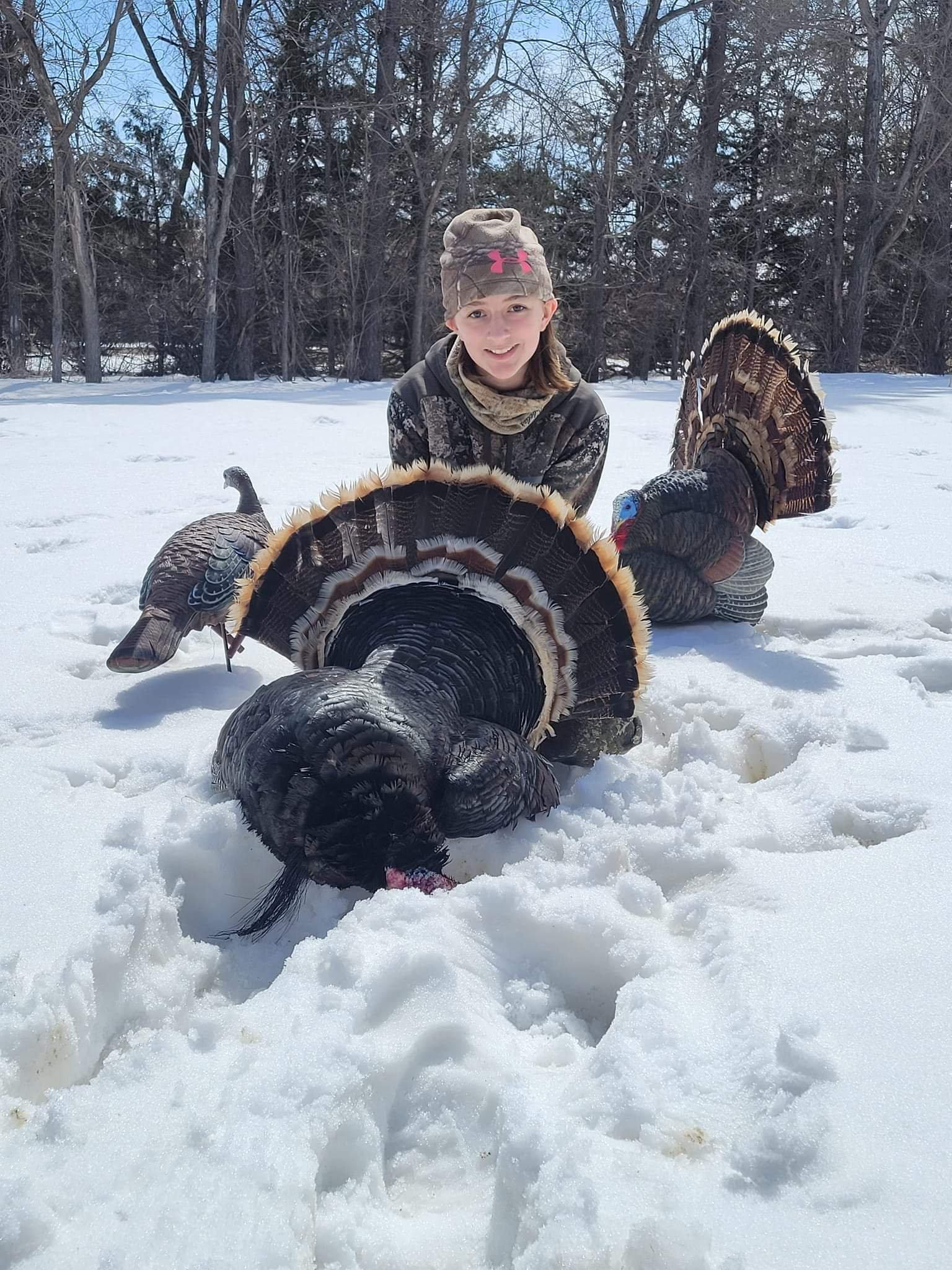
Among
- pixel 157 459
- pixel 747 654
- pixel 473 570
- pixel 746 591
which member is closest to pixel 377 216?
pixel 157 459

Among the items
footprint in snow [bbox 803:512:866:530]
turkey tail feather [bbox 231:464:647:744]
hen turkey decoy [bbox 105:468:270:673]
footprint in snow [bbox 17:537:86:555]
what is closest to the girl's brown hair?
turkey tail feather [bbox 231:464:647:744]

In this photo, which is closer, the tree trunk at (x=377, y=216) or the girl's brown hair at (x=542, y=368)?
the girl's brown hair at (x=542, y=368)

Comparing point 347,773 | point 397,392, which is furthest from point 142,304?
point 347,773

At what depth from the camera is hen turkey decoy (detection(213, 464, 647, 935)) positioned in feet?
6.16

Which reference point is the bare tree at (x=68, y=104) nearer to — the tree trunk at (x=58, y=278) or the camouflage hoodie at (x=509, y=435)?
the tree trunk at (x=58, y=278)

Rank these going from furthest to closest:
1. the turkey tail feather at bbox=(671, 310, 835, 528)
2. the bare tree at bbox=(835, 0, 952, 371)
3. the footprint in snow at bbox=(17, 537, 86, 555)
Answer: the bare tree at bbox=(835, 0, 952, 371) → the footprint in snow at bbox=(17, 537, 86, 555) → the turkey tail feather at bbox=(671, 310, 835, 528)

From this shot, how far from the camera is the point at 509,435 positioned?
8.52 feet

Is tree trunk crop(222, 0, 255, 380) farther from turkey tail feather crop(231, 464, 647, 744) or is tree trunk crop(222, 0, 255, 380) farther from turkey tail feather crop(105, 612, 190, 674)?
turkey tail feather crop(231, 464, 647, 744)

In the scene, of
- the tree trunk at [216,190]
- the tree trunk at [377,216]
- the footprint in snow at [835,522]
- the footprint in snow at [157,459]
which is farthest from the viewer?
the tree trunk at [377,216]

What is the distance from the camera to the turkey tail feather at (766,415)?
3.38 m

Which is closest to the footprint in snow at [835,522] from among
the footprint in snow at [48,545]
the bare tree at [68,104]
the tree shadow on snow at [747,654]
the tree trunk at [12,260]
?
the tree shadow on snow at [747,654]

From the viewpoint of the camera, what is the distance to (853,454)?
6.73 m

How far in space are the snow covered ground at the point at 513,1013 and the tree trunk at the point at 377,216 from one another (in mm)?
12940

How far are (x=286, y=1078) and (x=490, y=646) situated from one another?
106 cm
